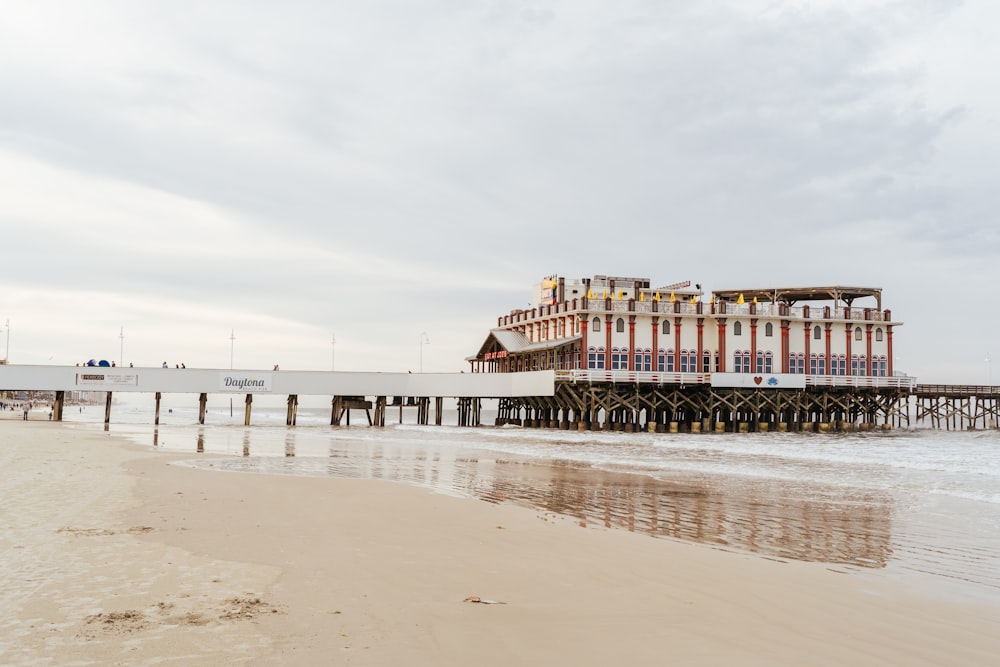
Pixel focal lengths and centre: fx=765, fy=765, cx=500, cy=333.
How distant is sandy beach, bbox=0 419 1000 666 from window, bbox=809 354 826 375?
51997mm

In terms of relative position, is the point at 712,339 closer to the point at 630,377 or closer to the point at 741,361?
the point at 741,361

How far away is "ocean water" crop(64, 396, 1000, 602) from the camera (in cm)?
1019

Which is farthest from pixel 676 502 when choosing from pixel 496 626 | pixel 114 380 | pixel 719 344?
pixel 114 380

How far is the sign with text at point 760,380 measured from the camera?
53.2 m

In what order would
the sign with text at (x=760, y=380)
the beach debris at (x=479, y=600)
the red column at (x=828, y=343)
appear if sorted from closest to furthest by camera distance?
the beach debris at (x=479, y=600) → the sign with text at (x=760, y=380) → the red column at (x=828, y=343)

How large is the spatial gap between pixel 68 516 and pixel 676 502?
10.5 metres

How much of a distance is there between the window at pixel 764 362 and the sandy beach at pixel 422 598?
160ft

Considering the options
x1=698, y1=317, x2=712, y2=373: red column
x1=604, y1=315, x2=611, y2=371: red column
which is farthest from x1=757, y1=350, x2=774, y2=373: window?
x1=604, y1=315, x2=611, y2=371: red column

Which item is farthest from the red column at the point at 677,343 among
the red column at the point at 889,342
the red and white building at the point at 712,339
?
the red column at the point at 889,342

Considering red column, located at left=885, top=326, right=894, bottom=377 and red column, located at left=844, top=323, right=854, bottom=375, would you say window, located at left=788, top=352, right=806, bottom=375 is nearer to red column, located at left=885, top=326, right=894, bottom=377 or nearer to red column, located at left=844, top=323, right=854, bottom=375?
red column, located at left=844, top=323, right=854, bottom=375

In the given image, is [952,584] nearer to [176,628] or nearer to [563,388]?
[176,628]

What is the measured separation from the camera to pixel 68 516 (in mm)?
10422

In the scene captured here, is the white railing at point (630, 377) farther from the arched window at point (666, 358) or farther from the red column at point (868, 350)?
the red column at point (868, 350)

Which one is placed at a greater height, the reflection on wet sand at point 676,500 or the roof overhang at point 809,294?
the roof overhang at point 809,294
